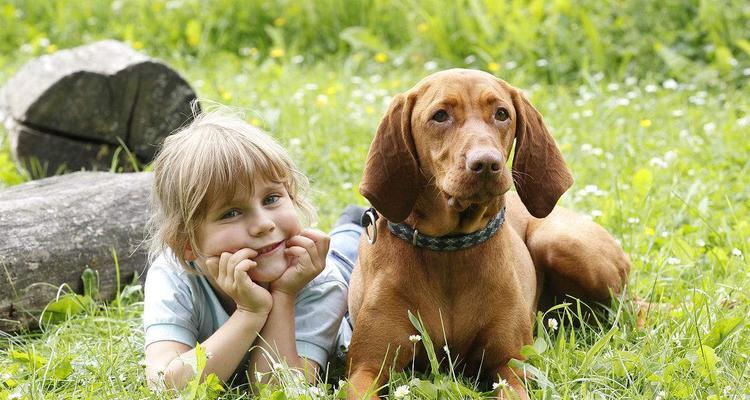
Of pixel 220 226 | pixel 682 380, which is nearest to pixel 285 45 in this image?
pixel 220 226

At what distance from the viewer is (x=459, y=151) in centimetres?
281

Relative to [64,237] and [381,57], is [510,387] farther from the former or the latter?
[381,57]

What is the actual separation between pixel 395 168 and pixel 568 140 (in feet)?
10.3

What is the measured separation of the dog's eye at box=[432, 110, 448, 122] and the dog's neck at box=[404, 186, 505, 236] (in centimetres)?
25

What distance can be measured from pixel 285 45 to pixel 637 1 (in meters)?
3.01

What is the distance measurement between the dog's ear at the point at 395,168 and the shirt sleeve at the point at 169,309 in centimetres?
78

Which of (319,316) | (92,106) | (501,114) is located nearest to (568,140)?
(92,106)

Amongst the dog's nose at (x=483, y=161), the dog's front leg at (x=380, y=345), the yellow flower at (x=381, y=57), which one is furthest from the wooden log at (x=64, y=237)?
the yellow flower at (x=381, y=57)

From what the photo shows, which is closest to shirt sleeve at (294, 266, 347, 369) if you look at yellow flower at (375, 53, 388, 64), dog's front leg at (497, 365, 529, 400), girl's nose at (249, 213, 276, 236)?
girl's nose at (249, 213, 276, 236)

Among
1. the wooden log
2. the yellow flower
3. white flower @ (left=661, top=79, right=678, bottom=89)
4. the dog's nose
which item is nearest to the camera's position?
the dog's nose

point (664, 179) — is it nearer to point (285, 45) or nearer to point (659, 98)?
point (659, 98)

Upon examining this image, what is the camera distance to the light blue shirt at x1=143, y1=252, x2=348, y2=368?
10.8 feet

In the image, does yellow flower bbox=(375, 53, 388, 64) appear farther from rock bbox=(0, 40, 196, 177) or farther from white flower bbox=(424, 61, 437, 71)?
rock bbox=(0, 40, 196, 177)

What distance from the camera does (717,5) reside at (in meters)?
7.20
